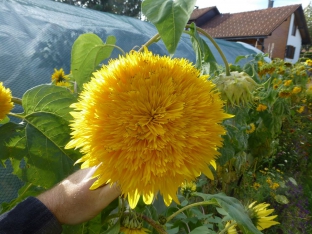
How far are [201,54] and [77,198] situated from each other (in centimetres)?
29

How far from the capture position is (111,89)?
35 centimetres

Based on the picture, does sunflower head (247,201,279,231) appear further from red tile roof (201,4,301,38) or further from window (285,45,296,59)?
window (285,45,296,59)

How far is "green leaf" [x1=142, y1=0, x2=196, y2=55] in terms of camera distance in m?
0.38

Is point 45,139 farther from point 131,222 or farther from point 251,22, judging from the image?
point 251,22

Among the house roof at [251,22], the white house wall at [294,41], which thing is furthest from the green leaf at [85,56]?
the white house wall at [294,41]

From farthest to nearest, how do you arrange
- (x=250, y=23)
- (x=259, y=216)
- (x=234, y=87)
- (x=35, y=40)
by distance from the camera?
(x=250, y=23)
(x=35, y=40)
(x=259, y=216)
(x=234, y=87)

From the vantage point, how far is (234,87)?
0.60m

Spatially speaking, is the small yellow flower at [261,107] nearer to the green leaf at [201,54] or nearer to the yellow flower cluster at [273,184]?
the yellow flower cluster at [273,184]

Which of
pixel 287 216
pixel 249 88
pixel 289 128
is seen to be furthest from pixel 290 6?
pixel 249 88

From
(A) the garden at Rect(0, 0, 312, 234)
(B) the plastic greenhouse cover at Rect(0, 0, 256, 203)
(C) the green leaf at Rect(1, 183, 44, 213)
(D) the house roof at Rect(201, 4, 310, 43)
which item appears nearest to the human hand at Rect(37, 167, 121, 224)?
(A) the garden at Rect(0, 0, 312, 234)

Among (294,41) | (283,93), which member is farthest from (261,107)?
(294,41)

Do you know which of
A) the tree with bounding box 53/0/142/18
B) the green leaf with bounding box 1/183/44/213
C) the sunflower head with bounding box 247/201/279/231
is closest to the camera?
the green leaf with bounding box 1/183/44/213

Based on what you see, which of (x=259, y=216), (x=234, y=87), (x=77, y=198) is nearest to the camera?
(x=77, y=198)

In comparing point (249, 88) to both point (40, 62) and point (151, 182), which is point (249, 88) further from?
point (40, 62)
